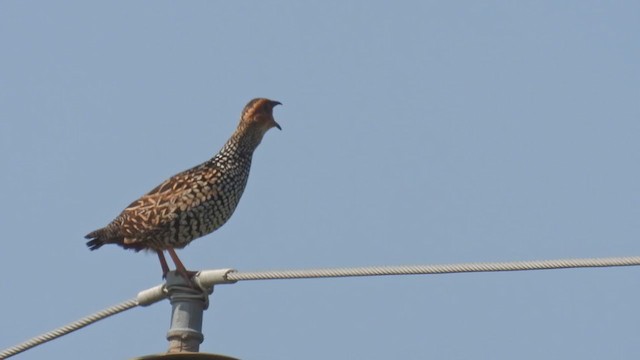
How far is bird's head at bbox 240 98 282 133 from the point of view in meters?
12.7

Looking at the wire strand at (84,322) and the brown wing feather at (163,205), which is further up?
the brown wing feather at (163,205)

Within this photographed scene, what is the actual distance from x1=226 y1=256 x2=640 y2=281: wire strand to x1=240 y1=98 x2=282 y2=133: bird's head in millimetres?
3991

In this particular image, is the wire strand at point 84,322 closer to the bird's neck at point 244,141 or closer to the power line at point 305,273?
the power line at point 305,273

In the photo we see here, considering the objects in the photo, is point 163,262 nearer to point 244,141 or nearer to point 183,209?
point 183,209

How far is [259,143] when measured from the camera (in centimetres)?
1291

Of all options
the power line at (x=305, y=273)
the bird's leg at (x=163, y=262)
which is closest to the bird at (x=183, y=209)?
the bird's leg at (x=163, y=262)

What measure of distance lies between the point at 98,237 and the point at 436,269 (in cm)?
456

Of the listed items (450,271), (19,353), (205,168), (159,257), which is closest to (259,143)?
(205,168)

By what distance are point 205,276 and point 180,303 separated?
0.34 m

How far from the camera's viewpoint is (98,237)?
40.4ft

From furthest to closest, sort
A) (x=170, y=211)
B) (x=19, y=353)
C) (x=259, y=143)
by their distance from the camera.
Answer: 1. (x=259, y=143)
2. (x=170, y=211)
3. (x=19, y=353)

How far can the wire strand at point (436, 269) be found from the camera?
777cm

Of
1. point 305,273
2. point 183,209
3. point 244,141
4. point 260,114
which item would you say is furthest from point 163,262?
point 305,273

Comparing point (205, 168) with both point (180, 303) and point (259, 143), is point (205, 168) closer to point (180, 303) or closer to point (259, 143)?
point (259, 143)
